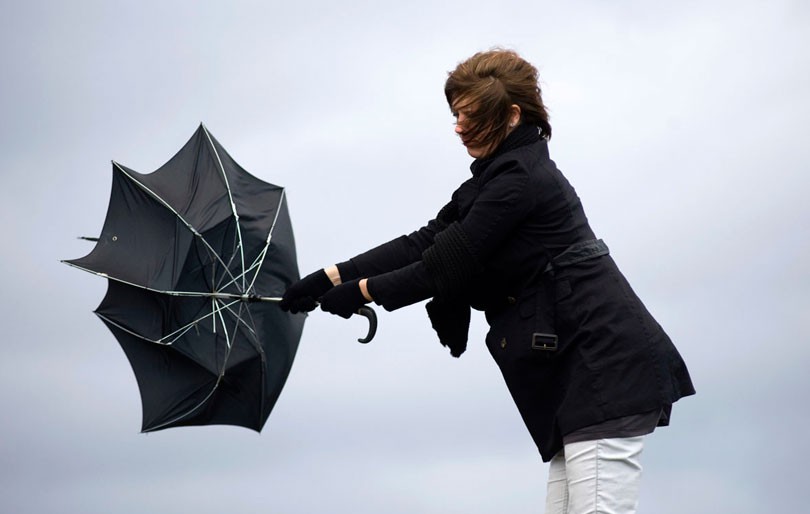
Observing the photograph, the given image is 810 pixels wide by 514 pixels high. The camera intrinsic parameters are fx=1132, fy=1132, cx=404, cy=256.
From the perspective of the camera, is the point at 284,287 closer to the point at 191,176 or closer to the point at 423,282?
the point at 191,176

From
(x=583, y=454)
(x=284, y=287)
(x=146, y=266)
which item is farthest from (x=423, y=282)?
(x=146, y=266)

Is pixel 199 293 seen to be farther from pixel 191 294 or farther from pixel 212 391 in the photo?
pixel 212 391

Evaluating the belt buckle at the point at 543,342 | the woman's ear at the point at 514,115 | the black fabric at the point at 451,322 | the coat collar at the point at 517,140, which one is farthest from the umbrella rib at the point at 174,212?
the belt buckle at the point at 543,342

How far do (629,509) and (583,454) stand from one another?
1.14ft

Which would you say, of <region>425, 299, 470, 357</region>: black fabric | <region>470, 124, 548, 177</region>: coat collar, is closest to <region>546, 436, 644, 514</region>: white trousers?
<region>425, 299, 470, 357</region>: black fabric

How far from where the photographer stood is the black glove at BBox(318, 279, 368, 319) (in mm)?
5980

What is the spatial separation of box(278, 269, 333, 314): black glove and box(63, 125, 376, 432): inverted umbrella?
68 centimetres

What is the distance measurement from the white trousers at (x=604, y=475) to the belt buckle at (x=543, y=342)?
0.48 m

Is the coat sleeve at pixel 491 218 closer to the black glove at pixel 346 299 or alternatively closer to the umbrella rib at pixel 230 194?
the black glove at pixel 346 299

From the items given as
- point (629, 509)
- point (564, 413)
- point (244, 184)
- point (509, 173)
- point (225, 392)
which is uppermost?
point (244, 184)

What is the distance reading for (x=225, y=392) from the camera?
7.86 metres

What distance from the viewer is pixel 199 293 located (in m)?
7.41

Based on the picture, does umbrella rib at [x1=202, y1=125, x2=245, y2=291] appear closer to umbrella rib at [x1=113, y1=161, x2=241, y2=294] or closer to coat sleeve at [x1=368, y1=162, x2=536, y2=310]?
umbrella rib at [x1=113, y1=161, x2=241, y2=294]

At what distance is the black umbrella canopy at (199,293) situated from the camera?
7.52m
